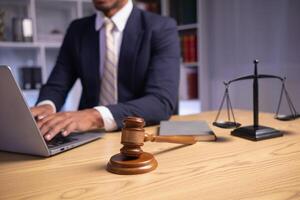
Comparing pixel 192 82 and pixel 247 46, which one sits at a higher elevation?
pixel 247 46

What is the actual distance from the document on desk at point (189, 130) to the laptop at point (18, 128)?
0.26 m

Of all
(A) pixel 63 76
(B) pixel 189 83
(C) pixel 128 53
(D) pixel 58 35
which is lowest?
(B) pixel 189 83

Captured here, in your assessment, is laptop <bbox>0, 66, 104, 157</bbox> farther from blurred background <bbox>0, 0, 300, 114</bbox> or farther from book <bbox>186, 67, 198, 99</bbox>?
book <bbox>186, 67, 198, 99</bbox>

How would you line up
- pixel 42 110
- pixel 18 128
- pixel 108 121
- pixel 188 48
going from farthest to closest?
pixel 188 48 → pixel 42 110 → pixel 108 121 → pixel 18 128

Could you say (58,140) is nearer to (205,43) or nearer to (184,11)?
(205,43)

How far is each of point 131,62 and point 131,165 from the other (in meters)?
0.92

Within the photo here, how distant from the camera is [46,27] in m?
3.08

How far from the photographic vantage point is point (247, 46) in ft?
8.41

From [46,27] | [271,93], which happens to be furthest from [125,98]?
[46,27]

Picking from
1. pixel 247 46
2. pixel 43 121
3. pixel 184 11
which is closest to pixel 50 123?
pixel 43 121

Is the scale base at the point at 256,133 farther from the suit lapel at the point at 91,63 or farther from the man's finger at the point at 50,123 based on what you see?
the suit lapel at the point at 91,63

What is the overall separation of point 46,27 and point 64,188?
9.24ft

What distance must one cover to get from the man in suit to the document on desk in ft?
0.95

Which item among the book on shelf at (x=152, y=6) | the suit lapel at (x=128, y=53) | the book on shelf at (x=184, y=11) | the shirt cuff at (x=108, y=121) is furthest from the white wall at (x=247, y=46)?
the shirt cuff at (x=108, y=121)
